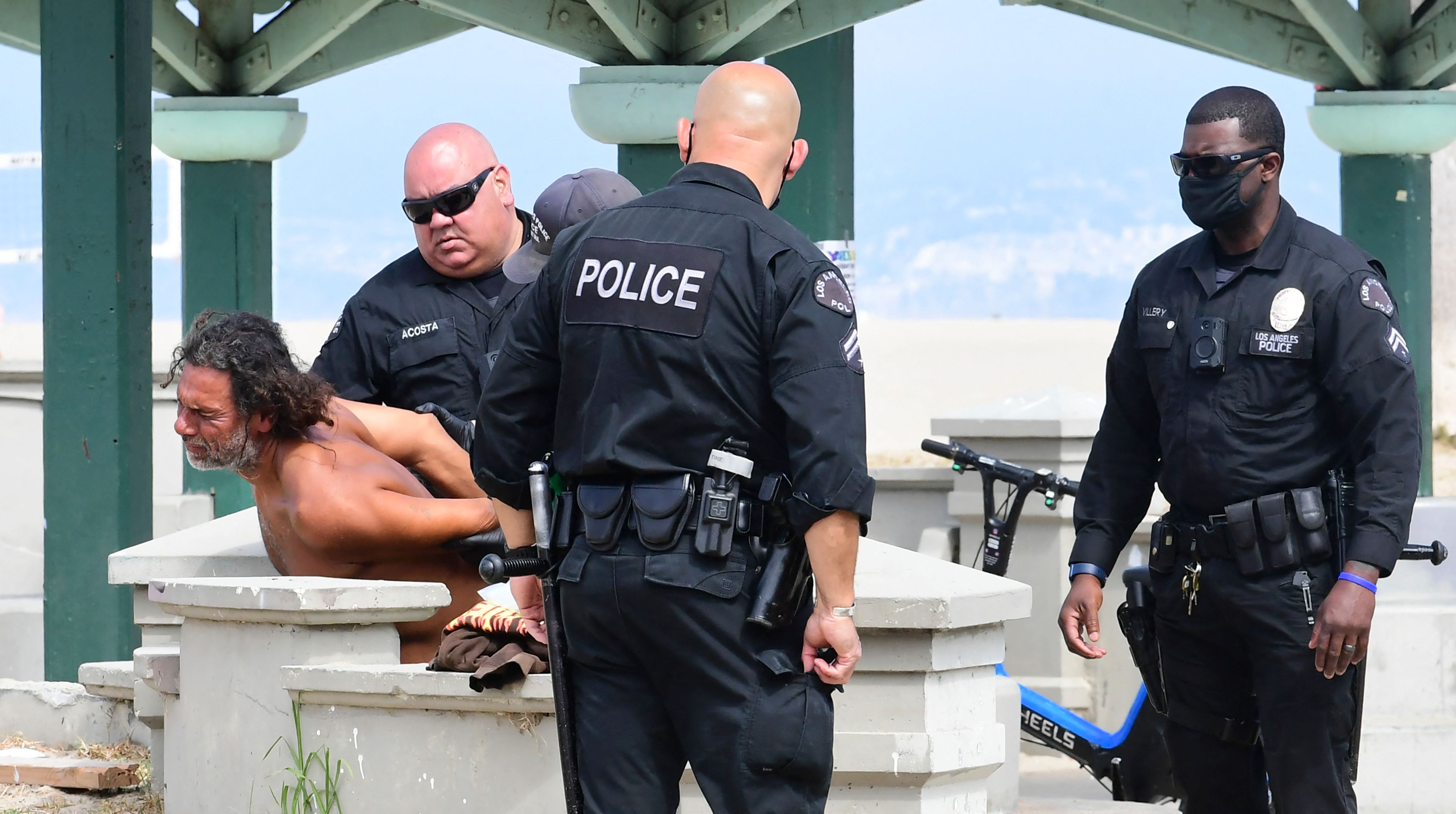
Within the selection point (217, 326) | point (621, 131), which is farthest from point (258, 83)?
point (217, 326)

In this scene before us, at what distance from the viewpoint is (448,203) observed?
16.3 ft

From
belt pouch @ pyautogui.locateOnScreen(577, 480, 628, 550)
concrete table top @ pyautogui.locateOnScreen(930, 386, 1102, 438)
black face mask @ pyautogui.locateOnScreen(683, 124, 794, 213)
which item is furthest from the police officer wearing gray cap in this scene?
concrete table top @ pyautogui.locateOnScreen(930, 386, 1102, 438)

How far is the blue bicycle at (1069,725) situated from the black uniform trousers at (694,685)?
3.08 meters

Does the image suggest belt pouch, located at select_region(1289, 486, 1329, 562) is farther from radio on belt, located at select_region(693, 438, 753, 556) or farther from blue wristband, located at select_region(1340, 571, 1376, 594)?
radio on belt, located at select_region(693, 438, 753, 556)

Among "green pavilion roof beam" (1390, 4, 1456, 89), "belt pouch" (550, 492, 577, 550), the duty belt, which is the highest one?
"green pavilion roof beam" (1390, 4, 1456, 89)

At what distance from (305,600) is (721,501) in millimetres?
1384

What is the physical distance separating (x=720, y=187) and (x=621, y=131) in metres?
4.04

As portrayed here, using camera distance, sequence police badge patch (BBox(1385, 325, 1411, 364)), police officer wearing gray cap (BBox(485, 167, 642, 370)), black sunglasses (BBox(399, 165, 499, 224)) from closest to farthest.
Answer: police badge patch (BBox(1385, 325, 1411, 364)), police officer wearing gray cap (BBox(485, 167, 642, 370)), black sunglasses (BBox(399, 165, 499, 224))

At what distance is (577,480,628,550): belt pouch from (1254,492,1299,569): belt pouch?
154 cm

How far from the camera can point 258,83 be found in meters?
9.43

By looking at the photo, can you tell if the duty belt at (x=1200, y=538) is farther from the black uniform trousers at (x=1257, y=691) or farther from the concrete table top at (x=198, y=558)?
the concrete table top at (x=198, y=558)

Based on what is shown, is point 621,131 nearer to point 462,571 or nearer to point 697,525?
point 462,571

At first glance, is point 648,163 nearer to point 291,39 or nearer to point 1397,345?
point 291,39

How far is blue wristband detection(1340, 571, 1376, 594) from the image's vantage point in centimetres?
369
